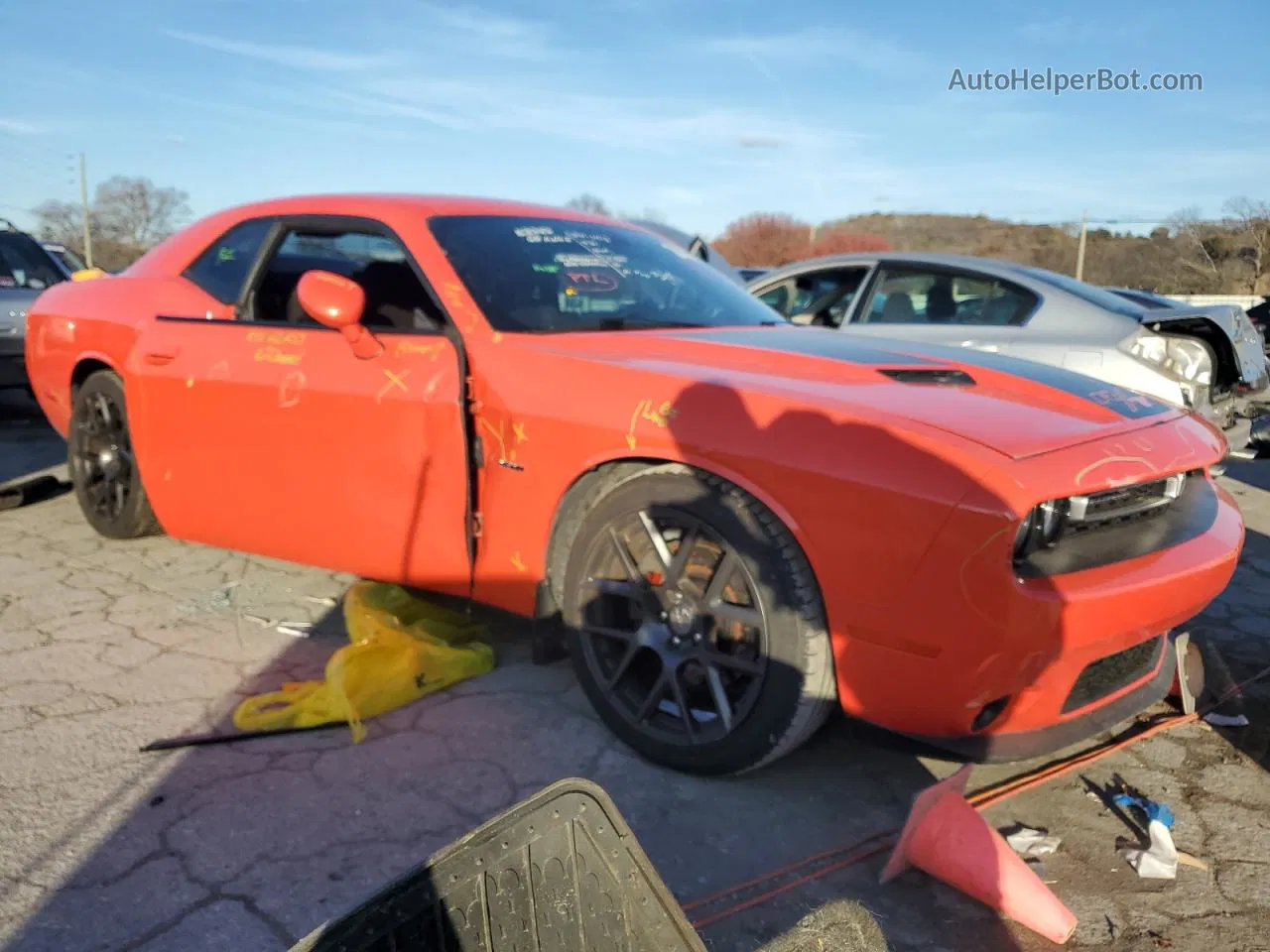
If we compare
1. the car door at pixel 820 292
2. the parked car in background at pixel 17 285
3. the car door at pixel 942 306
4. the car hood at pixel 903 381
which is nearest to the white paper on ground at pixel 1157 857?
the car hood at pixel 903 381

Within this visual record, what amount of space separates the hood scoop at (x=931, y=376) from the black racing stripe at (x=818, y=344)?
2.1 inches

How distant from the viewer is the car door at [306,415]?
2.88 m

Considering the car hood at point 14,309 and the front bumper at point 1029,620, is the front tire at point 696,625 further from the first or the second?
the car hood at point 14,309

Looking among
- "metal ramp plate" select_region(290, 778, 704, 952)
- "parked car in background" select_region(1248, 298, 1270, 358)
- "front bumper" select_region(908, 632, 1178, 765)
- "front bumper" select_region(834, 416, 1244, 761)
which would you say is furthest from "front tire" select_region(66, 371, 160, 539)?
"parked car in background" select_region(1248, 298, 1270, 358)

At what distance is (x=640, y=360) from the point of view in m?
2.60

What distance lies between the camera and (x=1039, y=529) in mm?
2037

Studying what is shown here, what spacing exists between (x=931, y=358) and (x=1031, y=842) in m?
1.32

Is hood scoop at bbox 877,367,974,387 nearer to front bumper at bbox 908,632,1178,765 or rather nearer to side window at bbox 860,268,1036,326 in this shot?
front bumper at bbox 908,632,1178,765

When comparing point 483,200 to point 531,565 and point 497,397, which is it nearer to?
point 497,397

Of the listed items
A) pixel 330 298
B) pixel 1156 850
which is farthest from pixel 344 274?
pixel 1156 850

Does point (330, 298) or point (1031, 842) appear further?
point (330, 298)

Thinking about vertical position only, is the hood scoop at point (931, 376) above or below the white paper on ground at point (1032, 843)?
above

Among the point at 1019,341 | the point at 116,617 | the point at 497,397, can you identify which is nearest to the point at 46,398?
the point at 116,617

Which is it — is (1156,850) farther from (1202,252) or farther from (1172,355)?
(1202,252)
